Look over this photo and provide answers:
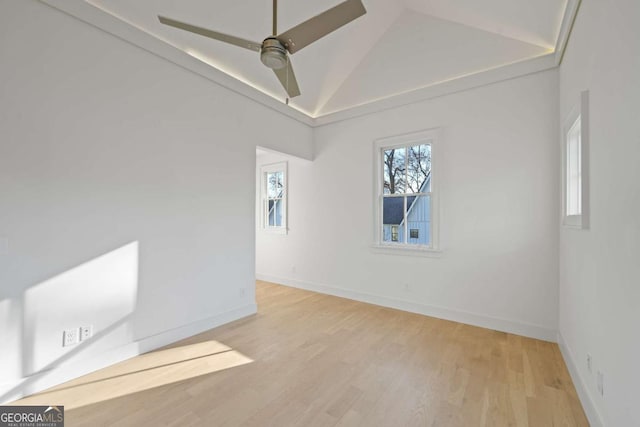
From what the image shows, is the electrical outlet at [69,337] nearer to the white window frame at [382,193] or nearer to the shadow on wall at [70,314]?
the shadow on wall at [70,314]

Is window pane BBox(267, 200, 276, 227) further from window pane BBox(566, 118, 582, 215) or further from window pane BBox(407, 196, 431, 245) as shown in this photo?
window pane BBox(566, 118, 582, 215)

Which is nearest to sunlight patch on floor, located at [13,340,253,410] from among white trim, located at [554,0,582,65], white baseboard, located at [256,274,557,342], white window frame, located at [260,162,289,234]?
white baseboard, located at [256,274,557,342]

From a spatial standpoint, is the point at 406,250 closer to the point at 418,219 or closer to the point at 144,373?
the point at 418,219

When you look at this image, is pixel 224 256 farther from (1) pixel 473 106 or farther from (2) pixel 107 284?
(1) pixel 473 106

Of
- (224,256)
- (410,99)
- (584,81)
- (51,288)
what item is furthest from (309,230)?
(584,81)

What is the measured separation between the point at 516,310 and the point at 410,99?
9.88 ft

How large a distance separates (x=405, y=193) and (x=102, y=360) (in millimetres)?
3917

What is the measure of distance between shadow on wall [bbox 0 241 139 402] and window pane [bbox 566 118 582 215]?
4.13 m

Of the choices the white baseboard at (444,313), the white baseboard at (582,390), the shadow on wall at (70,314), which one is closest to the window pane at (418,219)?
the white baseboard at (444,313)

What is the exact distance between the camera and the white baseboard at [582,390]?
5.33ft

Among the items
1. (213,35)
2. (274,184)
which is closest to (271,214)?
(274,184)

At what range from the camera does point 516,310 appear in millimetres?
3057

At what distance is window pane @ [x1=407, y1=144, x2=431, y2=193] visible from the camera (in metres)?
3.74

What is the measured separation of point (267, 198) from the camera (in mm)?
5609
